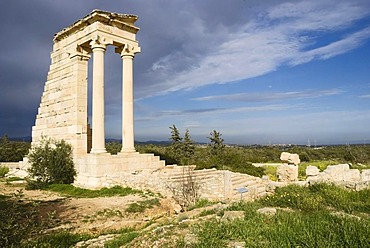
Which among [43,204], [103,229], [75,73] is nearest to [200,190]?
[103,229]

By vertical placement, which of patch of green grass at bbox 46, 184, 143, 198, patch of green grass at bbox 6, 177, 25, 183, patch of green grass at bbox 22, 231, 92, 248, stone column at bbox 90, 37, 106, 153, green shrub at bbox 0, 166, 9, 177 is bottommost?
patch of green grass at bbox 22, 231, 92, 248

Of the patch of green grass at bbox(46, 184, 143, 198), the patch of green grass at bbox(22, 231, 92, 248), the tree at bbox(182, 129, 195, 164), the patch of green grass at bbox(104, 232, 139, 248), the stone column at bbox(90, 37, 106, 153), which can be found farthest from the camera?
the tree at bbox(182, 129, 195, 164)

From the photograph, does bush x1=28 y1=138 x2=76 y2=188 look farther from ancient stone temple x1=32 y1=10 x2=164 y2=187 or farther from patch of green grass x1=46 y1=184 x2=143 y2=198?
patch of green grass x1=46 y1=184 x2=143 y2=198

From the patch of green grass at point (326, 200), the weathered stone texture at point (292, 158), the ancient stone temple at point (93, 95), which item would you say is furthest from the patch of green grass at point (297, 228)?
the ancient stone temple at point (93, 95)

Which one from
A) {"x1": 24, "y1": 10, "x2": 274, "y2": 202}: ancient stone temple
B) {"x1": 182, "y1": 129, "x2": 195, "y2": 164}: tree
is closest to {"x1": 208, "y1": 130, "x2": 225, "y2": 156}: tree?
{"x1": 182, "y1": 129, "x2": 195, "y2": 164}: tree

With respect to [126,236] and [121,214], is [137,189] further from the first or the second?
[126,236]

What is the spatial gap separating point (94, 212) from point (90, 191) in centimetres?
429

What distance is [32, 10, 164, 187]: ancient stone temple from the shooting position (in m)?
15.9

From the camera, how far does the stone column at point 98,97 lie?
1602 centimetres

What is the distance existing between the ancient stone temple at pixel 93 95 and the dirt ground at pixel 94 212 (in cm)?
297

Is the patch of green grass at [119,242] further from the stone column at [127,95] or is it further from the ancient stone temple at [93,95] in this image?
the stone column at [127,95]

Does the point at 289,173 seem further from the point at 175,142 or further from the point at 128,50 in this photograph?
the point at 175,142

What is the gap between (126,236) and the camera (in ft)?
22.7

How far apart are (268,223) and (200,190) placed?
22.6 ft
